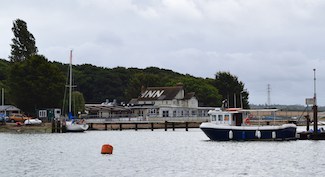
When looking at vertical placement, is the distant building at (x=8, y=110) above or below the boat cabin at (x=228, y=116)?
above

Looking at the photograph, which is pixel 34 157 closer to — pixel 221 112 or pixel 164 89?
pixel 221 112

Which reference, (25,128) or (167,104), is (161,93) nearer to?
(167,104)

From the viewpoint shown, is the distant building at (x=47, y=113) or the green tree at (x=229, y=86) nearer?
the distant building at (x=47, y=113)

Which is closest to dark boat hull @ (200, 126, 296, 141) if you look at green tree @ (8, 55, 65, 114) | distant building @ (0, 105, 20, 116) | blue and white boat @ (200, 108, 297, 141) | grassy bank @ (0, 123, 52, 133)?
blue and white boat @ (200, 108, 297, 141)

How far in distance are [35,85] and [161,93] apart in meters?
47.8

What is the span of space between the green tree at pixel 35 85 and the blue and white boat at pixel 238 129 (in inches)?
2272

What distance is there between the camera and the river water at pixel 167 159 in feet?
168

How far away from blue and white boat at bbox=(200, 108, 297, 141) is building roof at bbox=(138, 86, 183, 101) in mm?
87035

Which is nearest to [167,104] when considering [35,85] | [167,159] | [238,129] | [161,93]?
[161,93]

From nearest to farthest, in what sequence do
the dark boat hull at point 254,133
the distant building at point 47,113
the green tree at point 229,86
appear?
the dark boat hull at point 254,133
the distant building at point 47,113
the green tree at point 229,86

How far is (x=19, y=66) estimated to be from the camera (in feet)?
444

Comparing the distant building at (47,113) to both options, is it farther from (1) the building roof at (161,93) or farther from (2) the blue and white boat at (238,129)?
(2) the blue and white boat at (238,129)

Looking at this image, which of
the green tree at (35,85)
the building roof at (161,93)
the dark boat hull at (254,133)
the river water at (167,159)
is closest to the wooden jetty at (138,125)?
the green tree at (35,85)

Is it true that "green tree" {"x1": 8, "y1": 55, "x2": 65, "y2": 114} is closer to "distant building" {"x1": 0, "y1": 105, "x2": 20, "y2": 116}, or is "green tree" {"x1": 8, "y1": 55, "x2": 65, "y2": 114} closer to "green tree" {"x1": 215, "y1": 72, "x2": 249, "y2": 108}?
"distant building" {"x1": 0, "y1": 105, "x2": 20, "y2": 116}
